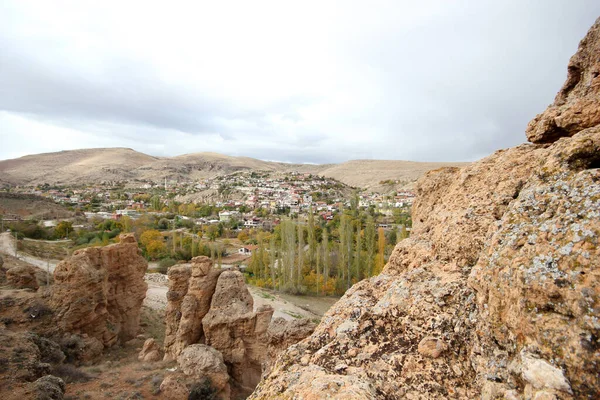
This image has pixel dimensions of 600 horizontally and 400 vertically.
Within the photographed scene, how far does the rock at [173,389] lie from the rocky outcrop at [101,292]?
6927 millimetres

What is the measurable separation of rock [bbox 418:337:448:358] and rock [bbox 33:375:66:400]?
10536 millimetres

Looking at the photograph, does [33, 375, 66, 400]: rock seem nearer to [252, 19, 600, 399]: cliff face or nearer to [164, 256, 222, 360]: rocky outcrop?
[164, 256, 222, 360]: rocky outcrop

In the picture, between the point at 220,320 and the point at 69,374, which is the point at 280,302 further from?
the point at 69,374

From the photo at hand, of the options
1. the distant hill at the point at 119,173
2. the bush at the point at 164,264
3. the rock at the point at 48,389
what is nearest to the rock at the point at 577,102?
the rock at the point at 48,389

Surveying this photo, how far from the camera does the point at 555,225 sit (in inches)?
88.3

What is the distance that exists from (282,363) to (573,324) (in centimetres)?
236

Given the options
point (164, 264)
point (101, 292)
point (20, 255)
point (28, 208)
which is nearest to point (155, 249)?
point (164, 264)

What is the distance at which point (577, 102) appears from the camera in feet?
11.7

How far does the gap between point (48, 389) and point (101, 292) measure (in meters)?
8.07

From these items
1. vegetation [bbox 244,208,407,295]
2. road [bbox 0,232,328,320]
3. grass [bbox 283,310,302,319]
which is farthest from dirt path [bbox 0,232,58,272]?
grass [bbox 283,310,302,319]

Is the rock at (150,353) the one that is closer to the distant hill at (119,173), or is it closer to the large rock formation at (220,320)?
the large rock formation at (220,320)

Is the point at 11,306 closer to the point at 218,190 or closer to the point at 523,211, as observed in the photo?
the point at 523,211

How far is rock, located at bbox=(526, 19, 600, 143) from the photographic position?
343 centimetres

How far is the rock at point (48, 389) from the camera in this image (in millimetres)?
8453
